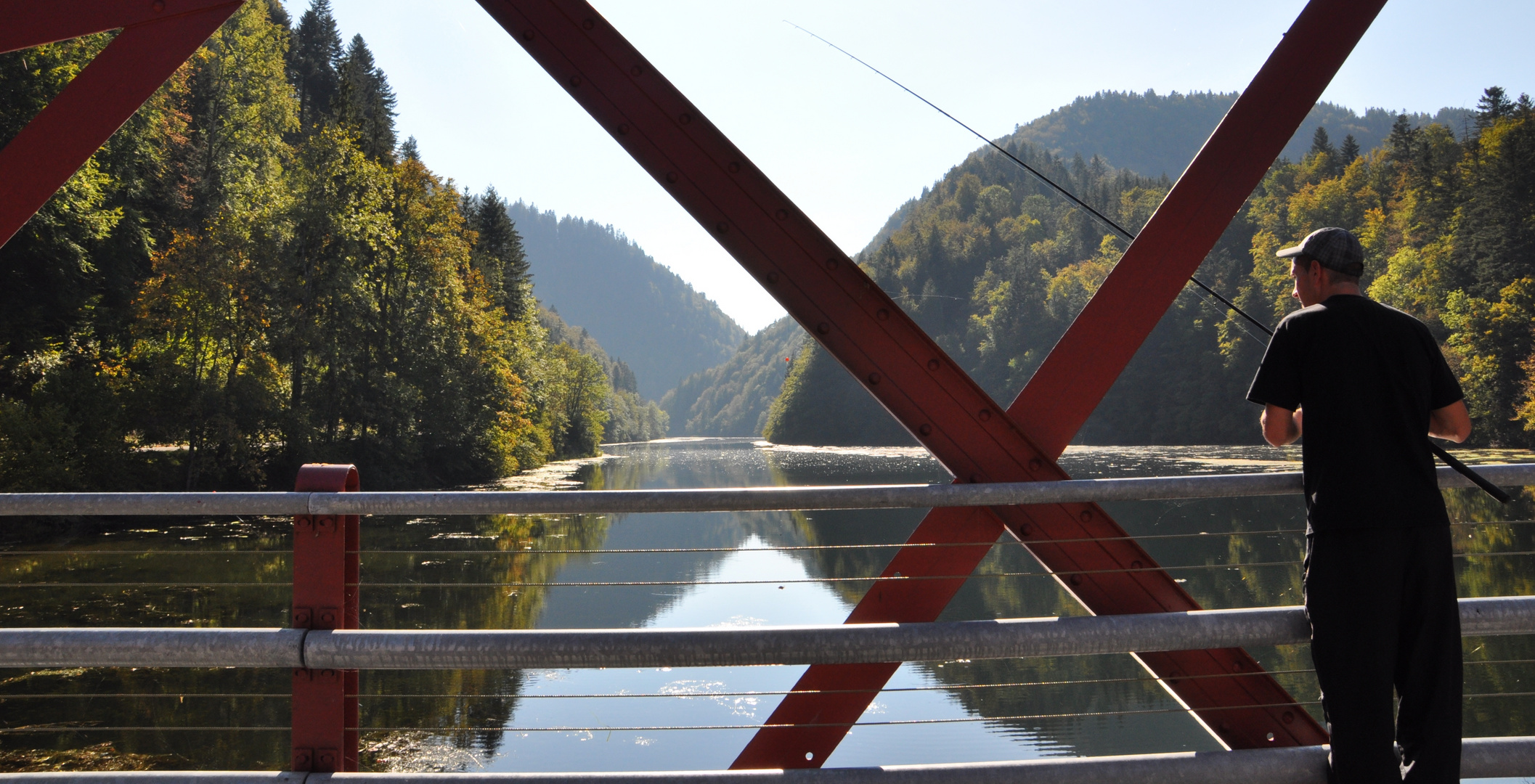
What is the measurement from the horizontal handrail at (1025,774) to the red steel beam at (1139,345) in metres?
0.17

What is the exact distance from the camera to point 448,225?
32719mm

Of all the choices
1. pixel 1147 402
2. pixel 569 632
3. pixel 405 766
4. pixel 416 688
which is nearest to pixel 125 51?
pixel 569 632

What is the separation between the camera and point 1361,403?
2037 millimetres

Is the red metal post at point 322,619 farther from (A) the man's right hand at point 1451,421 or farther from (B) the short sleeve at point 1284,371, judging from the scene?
(A) the man's right hand at point 1451,421

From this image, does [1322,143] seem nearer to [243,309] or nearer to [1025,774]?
[243,309]

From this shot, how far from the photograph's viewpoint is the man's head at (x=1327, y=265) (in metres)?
2.17

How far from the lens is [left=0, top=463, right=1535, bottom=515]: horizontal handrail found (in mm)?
2068

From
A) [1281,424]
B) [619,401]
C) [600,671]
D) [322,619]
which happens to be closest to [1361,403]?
[1281,424]

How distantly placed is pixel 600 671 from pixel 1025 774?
336 inches

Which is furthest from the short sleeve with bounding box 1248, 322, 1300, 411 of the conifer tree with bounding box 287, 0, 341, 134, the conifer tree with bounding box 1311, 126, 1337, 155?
the conifer tree with bounding box 1311, 126, 1337, 155

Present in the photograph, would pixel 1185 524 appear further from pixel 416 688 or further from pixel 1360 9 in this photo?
pixel 1360 9

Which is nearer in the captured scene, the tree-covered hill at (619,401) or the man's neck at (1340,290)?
the man's neck at (1340,290)

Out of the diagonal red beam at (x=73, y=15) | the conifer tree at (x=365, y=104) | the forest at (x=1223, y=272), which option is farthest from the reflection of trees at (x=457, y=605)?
the conifer tree at (x=365, y=104)

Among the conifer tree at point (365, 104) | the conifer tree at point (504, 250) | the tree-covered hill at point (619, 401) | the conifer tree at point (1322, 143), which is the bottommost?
the tree-covered hill at point (619, 401)
